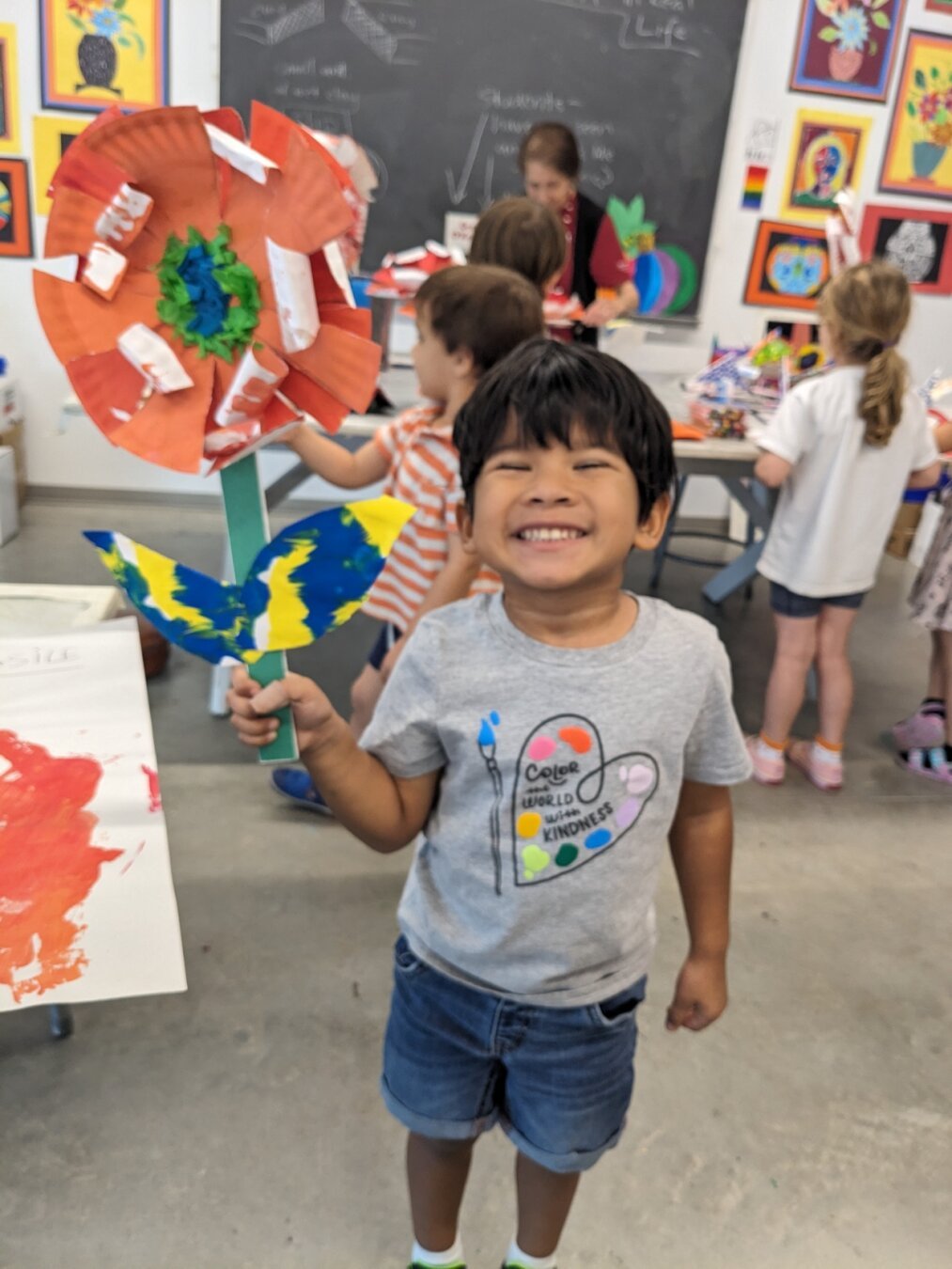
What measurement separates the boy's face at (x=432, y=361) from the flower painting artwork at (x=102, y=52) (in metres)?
2.39

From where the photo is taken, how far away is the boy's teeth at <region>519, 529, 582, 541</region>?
2.68ft

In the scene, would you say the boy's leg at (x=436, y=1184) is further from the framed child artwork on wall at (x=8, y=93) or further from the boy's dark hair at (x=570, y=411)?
the framed child artwork on wall at (x=8, y=93)

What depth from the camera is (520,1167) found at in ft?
3.49

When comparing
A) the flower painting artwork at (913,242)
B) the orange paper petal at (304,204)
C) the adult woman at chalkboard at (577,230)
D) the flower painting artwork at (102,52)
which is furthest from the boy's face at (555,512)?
the flower painting artwork at (913,242)

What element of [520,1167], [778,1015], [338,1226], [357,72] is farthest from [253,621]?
[357,72]

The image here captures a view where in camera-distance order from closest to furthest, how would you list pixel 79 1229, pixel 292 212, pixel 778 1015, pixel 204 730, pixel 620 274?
pixel 292 212, pixel 79 1229, pixel 778 1015, pixel 204 730, pixel 620 274

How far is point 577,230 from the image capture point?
296cm

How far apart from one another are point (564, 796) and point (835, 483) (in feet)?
5.21

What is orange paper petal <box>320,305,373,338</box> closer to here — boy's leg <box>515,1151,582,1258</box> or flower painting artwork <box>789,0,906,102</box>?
boy's leg <box>515,1151,582,1258</box>

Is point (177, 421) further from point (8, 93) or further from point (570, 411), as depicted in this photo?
point (8, 93)

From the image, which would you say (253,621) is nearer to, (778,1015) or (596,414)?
(596,414)

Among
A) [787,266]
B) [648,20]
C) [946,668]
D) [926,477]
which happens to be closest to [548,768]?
[926,477]

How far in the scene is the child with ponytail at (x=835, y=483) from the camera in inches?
82.7

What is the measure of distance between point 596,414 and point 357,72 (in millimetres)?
3166
